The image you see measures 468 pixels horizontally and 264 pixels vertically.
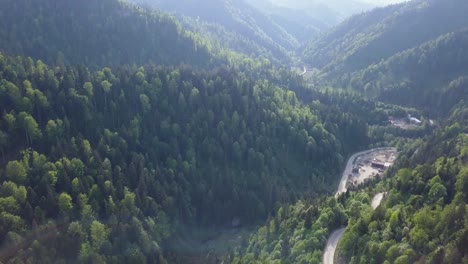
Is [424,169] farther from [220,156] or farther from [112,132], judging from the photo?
[112,132]

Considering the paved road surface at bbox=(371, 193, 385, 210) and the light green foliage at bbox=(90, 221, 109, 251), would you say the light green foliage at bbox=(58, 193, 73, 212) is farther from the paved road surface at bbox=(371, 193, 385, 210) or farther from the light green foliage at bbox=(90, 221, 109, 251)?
the paved road surface at bbox=(371, 193, 385, 210)

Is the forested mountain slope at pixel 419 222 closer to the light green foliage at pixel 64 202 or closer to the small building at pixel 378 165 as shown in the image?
the light green foliage at pixel 64 202

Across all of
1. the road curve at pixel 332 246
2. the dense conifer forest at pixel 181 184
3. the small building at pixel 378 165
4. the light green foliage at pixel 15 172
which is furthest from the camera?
the small building at pixel 378 165

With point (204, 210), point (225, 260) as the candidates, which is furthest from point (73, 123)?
point (225, 260)

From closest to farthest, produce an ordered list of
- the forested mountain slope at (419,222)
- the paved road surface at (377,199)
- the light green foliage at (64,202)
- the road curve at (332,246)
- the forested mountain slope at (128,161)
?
1. the forested mountain slope at (419,222)
2. the road curve at (332,246)
3. the forested mountain slope at (128,161)
4. the light green foliage at (64,202)
5. the paved road surface at (377,199)

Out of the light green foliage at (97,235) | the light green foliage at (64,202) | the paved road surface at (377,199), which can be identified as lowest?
the paved road surface at (377,199)

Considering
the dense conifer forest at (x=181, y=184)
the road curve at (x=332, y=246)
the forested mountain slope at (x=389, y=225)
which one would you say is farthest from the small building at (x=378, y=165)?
the road curve at (x=332, y=246)

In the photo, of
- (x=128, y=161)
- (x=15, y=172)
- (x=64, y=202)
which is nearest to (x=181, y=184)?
(x=128, y=161)

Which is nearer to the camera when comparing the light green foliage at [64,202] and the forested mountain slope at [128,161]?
the forested mountain slope at [128,161]
